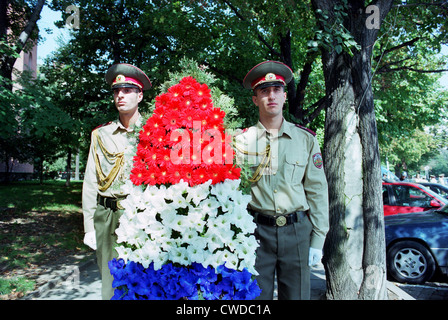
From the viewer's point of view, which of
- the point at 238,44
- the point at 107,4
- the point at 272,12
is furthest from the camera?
the point at 107,4

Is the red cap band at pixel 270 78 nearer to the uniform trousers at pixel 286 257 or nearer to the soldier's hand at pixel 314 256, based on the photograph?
the uniform trousers at pixel 286 257

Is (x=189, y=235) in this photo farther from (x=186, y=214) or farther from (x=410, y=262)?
(x=410, y=262)

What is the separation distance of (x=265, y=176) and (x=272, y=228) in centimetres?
39

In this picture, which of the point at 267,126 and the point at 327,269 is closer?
the point at 267,126

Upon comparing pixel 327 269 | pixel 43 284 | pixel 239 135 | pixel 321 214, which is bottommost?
pixel 43 284

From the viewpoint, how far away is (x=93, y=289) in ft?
17.0

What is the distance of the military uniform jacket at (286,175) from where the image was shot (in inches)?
102

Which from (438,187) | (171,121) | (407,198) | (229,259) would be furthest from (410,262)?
(171,121)

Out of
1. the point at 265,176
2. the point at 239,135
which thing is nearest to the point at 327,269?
the point at 265,176

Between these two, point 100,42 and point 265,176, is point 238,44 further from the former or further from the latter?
point 265,176

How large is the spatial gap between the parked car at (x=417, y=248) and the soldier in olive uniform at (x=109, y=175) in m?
4.93

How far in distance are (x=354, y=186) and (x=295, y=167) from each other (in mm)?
1551

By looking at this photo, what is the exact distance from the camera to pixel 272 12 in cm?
768

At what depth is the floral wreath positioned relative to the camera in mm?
2039
